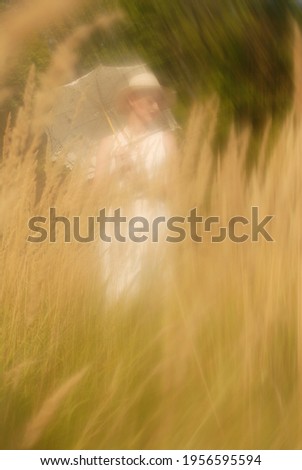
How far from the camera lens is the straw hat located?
246 centimetres

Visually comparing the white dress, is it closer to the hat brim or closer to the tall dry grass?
the tall dry grass

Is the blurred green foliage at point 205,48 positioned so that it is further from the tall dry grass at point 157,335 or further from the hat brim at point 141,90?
the tall dry grass at point 157,335

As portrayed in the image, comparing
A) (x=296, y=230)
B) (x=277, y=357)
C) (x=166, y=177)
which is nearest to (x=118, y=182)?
(x=166, y=177)

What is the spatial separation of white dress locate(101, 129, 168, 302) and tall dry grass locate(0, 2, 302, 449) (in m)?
0.03

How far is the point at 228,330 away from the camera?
2148 mm

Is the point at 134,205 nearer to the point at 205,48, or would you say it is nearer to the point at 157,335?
the point at 157,335

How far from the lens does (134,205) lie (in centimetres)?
224

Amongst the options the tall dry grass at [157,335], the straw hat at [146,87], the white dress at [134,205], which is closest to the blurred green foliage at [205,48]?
the straw hat at [146,87]

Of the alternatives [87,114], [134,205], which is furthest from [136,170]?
[87,114]

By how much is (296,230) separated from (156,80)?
683mm

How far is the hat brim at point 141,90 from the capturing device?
2453mm

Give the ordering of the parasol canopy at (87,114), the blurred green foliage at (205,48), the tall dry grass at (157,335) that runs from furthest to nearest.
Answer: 1. the blurred green foliage at (205,48)
2. the parasol canopy at (87,114)
3. the tall dry grass at (157,335)

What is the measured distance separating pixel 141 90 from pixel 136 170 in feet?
1.22

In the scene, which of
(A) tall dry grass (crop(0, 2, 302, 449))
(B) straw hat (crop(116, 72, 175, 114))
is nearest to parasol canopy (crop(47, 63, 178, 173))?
(B) straw hat (crop(116, 72, 175, 114))
